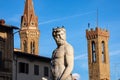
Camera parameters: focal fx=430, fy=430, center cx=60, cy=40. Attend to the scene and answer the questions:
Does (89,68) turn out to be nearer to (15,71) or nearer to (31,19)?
(31,19)

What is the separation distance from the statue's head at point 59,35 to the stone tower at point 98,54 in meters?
103

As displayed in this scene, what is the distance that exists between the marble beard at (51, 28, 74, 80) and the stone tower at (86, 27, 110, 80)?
102839 millimetres

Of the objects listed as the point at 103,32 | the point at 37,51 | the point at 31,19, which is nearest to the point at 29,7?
the point at 31,19

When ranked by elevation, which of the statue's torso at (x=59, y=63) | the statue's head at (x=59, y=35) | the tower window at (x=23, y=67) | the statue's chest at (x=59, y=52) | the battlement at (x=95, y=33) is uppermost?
the battlement at (x=95, y=33)

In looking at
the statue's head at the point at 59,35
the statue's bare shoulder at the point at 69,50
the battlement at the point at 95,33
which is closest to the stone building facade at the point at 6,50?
the statue's head at the point at 59,35

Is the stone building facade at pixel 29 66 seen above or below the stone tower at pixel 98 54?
below

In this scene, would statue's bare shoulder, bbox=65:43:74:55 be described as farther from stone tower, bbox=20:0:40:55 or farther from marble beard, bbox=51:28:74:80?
stone tower, bbox=20:0:40:55

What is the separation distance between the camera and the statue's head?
848 cm

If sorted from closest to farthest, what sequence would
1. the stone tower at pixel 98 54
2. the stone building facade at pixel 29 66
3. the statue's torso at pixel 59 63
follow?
the statue's torso at pixel 59 63 < the stone building facade at pixel 29 66 < the stone tower at pixel 98 54

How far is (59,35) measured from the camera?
848 centimetres

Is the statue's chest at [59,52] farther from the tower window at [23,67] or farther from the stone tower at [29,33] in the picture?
the stone tower at [29,33]

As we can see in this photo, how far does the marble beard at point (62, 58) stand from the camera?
820 cm

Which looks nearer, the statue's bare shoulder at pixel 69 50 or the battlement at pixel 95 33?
the statue's bare shoulder at pixel 69 50

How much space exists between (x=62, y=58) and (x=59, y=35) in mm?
475
